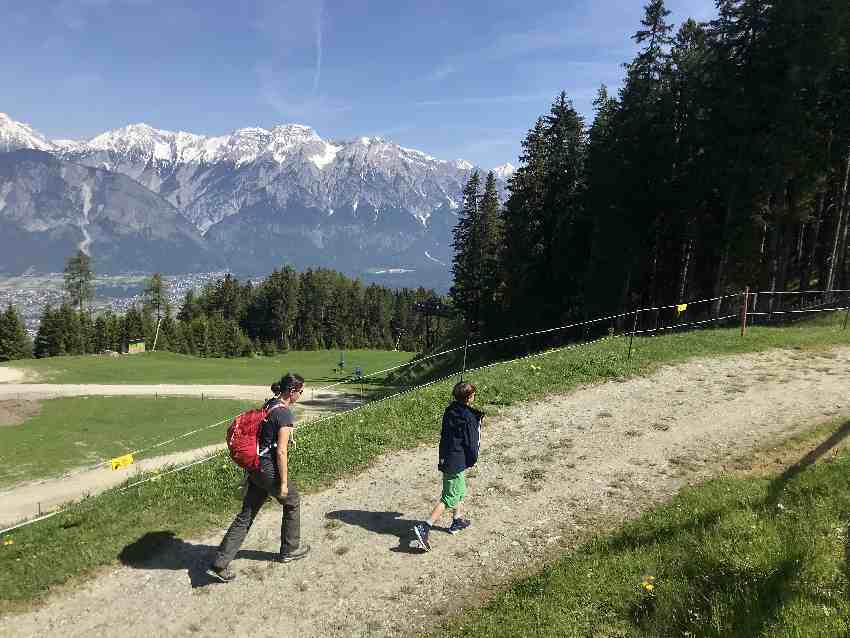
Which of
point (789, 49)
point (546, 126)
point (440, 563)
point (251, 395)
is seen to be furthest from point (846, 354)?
point (251, 395)

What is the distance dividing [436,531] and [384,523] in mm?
945

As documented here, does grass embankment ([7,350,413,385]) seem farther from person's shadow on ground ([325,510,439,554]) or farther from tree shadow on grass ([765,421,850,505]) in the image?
tree shadow on grass ([765,421,850,505])

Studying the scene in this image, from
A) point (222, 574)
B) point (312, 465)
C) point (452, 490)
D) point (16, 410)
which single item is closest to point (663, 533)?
point (452, 490)

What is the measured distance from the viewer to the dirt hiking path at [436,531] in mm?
7406

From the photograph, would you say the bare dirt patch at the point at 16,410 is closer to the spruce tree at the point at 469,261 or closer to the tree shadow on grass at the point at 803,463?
the spruce tree at the point at 469,261

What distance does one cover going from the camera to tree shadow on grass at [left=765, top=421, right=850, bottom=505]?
8102mm

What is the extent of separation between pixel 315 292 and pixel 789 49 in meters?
114

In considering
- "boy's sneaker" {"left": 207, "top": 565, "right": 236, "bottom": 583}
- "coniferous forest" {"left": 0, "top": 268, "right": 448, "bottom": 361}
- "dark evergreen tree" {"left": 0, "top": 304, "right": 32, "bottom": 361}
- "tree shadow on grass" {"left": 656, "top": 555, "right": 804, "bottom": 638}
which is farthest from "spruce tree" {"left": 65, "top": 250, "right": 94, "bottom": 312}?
"tree shadow on grass" {"left": 656, "top": 555, "right": 804, "bottom": 638}

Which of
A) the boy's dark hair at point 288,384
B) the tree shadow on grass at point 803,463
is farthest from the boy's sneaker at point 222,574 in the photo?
the tree shadow on grass at point 803,463

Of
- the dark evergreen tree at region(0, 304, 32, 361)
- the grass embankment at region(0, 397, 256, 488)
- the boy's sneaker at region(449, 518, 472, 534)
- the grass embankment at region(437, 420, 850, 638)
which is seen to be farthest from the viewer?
the dark evergreen tree at region(0, 304, 32, 361)

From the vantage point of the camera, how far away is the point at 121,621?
293 inches

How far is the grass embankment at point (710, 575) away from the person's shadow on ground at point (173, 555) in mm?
3618

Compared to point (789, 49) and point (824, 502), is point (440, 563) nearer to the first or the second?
point (824, 502)

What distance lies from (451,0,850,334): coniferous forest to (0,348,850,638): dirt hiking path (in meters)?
15.7
